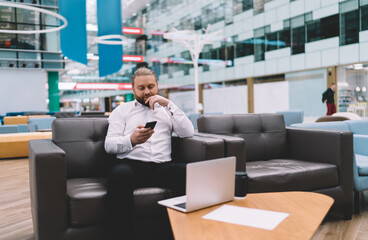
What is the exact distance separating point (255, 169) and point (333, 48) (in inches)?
437

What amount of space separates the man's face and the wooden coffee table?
109 cm

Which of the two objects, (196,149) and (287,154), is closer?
(196,149)

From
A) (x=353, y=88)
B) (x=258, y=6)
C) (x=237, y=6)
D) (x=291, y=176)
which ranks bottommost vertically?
(x=291, y=176)

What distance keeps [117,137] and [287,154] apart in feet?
6.31

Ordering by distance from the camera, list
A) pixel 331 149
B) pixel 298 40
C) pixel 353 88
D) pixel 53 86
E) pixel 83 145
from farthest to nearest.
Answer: pixel 53 86, pixel 298 40, pixel 353 88, pixel 331 149, pixel 83 145

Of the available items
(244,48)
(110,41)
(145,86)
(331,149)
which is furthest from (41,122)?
(244,48)

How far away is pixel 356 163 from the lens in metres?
2.88

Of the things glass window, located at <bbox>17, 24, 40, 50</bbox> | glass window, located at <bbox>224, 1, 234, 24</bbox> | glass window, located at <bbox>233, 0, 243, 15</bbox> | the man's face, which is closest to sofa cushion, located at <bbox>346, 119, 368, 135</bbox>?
the man's face

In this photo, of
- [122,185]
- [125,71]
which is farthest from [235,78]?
[122,185]

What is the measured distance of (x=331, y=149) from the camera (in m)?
2.84

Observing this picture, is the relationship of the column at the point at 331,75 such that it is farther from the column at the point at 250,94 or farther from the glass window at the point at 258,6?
the glass window at the point at 258,6

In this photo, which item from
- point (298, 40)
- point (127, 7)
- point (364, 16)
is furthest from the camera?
point (127, 7)

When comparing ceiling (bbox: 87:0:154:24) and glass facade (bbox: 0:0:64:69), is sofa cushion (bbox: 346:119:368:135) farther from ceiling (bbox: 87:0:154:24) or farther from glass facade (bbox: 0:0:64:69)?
ceiling (bbox: 87:0:154:24)

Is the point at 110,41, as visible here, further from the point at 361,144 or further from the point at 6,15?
the point at 361,144
